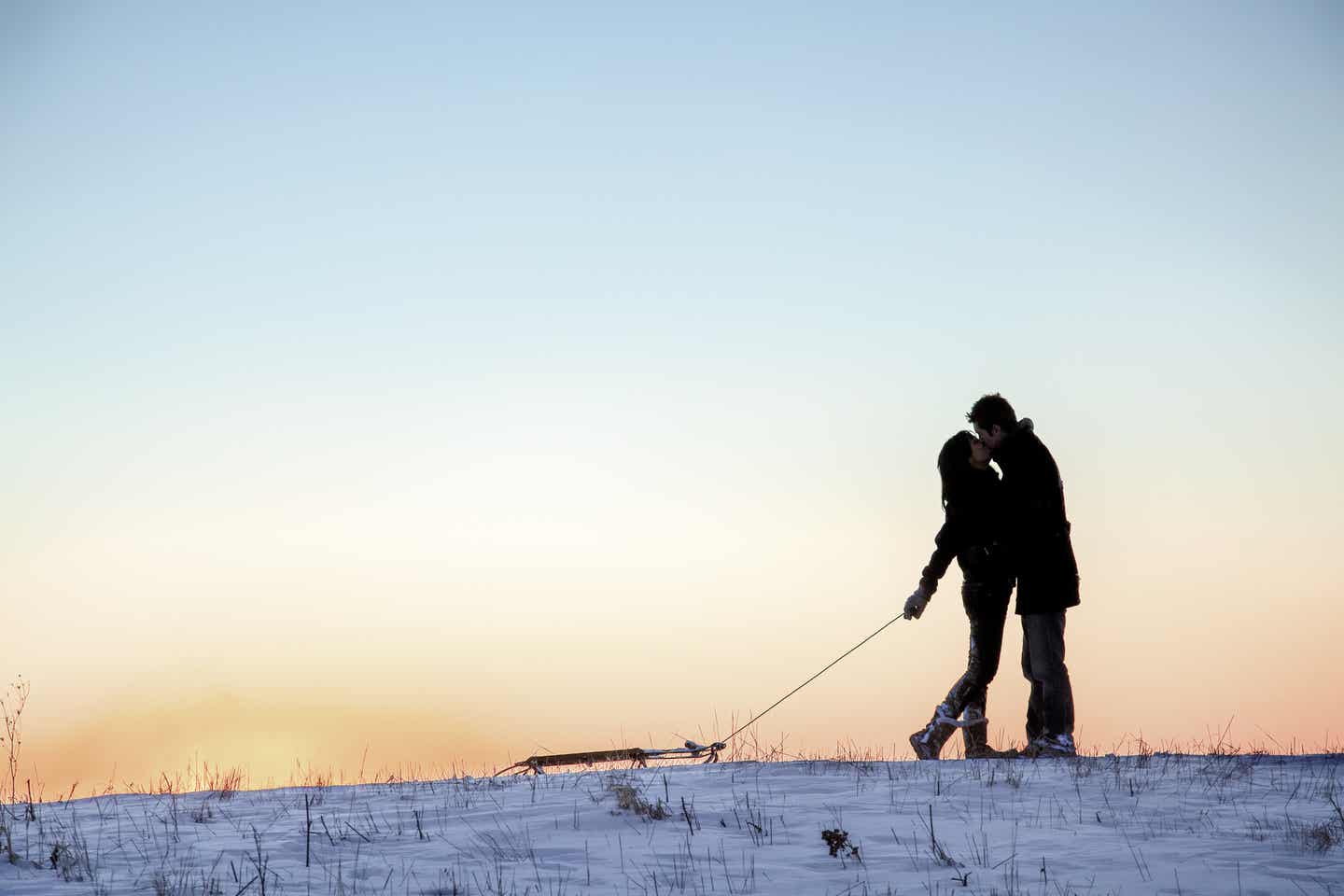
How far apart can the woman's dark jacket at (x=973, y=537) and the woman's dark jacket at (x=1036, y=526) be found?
0.22 m


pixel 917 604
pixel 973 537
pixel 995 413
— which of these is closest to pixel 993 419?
pixel 995 413

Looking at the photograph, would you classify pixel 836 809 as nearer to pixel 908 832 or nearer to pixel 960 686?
pixel 908 832

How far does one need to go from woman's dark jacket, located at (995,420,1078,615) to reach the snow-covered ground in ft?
4.14

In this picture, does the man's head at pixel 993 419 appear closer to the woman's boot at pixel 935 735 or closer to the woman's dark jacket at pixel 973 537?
the woman's dark jacket at pixel 973 537

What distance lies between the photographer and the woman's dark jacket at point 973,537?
8828 mm

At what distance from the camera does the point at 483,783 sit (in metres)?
7.56

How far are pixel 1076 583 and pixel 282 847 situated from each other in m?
5.44

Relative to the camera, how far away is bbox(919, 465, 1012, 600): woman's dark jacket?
8.83m

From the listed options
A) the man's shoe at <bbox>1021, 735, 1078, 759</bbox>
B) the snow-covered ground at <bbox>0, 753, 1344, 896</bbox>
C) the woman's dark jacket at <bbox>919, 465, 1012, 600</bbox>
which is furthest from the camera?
the woman's dark jacket at <bbox>919, 465, 1012, 600</bbox>

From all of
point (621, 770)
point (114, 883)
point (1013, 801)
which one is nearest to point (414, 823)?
point (114, 883)

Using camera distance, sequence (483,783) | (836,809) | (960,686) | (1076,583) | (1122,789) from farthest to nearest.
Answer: (960,686)
(1076,583)
(483,783)
(1122,789)
(836,809)

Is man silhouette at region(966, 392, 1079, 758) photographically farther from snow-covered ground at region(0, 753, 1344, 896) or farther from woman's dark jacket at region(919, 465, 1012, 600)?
snow-covered ground at region(0, 753, 1344, 896)

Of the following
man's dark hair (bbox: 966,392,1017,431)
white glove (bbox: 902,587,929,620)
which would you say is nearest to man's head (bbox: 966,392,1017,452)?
man's dark hair (bbox: 966,392,1017,431)

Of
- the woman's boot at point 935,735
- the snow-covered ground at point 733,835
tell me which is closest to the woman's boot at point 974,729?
the woman's boot at point 935,735
